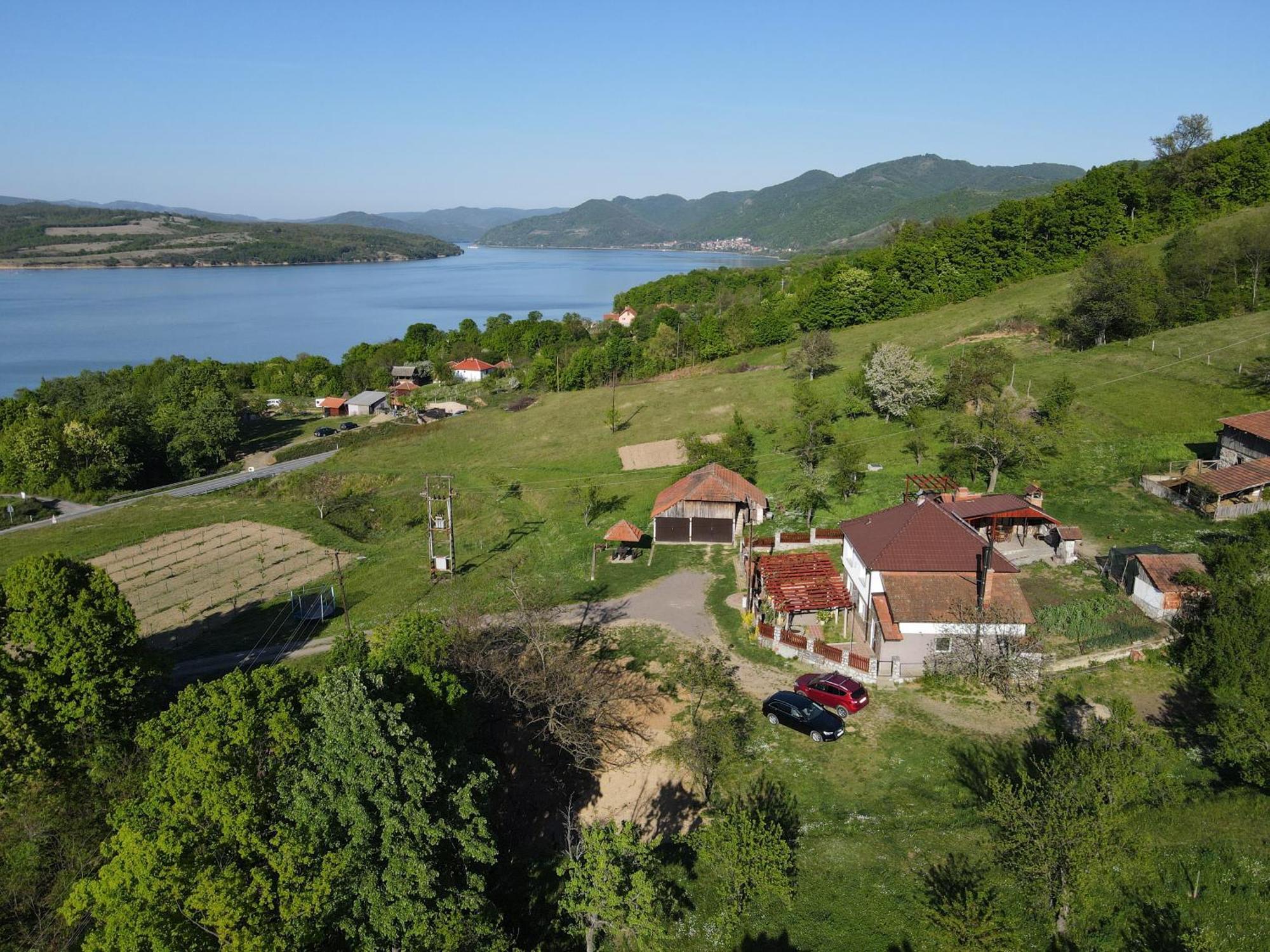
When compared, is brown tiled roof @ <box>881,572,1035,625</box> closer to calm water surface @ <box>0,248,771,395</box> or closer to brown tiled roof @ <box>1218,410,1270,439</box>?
brown tiled roof @ <box>1218,410,1270,439</box>

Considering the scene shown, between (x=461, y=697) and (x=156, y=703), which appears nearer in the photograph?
(x=461, y=697)

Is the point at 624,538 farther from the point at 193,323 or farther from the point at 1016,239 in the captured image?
the point at 193,323

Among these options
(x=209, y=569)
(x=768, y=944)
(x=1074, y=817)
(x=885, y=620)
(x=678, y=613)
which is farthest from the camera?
(x=209, y=569)

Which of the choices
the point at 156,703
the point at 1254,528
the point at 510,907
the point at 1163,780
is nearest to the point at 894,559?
the point at 1163,780

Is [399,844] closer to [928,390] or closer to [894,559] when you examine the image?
[894,559]

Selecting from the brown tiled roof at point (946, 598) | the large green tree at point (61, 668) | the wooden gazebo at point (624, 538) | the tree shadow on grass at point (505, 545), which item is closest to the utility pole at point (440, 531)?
the tree shadow on grass at point (505, 545)

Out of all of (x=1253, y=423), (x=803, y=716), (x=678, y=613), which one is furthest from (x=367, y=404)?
(x=1253, y=423)
